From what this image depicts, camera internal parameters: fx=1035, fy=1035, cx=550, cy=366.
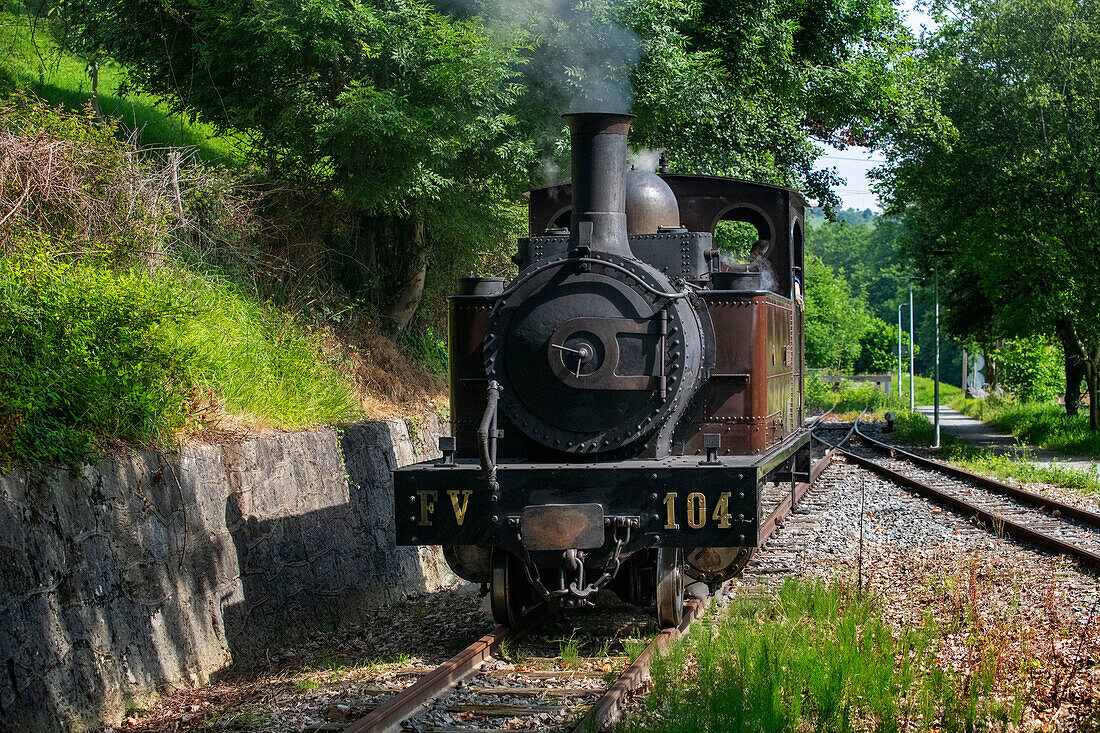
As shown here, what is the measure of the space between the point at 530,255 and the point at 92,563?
3.51 m

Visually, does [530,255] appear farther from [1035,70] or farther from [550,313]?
[1035,70]

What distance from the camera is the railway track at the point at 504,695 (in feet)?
16.0

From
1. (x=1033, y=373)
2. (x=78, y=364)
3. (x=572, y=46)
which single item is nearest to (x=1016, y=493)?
(x=572, y=46)

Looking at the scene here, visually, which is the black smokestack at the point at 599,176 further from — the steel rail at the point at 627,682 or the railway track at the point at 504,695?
the railway track at the point at 504,695

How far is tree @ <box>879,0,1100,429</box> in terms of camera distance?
18656mm

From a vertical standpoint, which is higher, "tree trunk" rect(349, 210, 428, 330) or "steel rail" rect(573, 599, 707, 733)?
"tree trunk" rect(349, 210, 428, 330)

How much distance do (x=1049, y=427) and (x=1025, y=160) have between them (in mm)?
6429

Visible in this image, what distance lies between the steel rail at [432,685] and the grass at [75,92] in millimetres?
7757

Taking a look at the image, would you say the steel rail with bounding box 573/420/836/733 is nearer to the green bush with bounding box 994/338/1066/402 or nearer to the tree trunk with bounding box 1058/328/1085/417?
the tree trunk with bounding box 1058/328/1085/417

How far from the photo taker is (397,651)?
6910 mm

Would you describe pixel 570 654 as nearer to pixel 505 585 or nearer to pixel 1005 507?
pixel 505 585

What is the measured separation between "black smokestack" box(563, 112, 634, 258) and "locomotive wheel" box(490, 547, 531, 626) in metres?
2.13

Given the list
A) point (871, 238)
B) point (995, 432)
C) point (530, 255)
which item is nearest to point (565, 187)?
point (530, 255)

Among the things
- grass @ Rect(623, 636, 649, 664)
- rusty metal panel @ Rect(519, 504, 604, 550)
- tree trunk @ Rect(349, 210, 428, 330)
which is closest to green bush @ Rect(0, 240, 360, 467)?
rusty metal panel @ Rect(519, 504, 604, 550)
